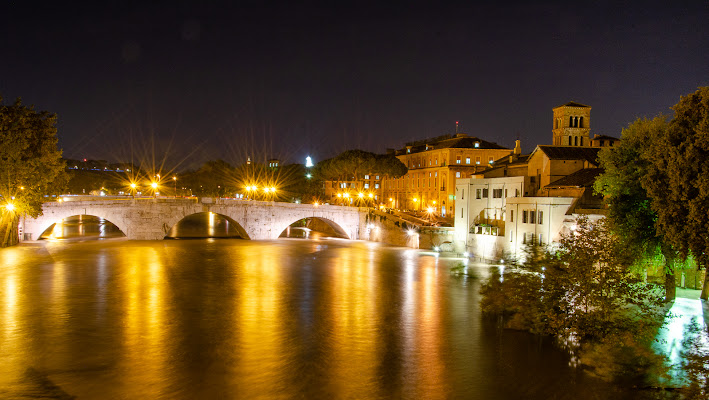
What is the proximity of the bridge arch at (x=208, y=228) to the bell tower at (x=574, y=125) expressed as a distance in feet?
93.2

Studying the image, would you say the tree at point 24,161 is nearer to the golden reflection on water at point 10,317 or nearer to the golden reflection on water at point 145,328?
the golden reflection on water at point 10,317

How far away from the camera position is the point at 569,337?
59.7 ft

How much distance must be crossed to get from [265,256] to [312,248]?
6.25 m

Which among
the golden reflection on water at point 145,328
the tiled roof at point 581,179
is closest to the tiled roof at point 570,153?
the tiled roof at point 581,179

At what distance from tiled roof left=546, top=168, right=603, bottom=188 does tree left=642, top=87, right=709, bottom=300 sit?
39.9 feet

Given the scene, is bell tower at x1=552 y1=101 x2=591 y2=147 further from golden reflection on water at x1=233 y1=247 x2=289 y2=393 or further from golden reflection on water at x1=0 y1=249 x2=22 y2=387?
golden reflection on water at x1=0 y1=249 x2=22 y2=387

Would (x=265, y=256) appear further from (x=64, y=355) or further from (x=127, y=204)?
(x=64, y=355)

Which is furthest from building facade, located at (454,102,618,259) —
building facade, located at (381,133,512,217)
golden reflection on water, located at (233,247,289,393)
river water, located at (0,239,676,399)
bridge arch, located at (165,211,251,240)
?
bridge arch, located at (165,211,251,240)

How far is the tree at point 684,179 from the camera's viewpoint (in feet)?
56.1

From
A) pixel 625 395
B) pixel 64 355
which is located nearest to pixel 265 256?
pixel 64 355

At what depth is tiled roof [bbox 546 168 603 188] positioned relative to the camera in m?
31.3

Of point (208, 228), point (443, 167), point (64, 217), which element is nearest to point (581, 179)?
point (443, 167)

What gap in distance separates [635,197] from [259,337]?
14621 millimetres

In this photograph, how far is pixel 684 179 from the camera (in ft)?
57.5
